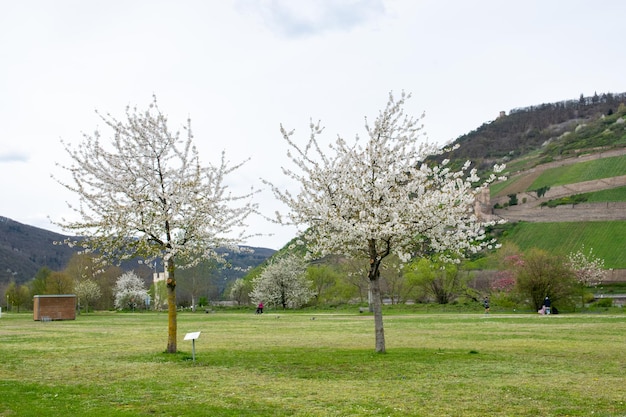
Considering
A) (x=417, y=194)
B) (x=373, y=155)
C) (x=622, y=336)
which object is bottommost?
(x=622, y=336)

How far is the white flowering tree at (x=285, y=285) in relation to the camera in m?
78.1

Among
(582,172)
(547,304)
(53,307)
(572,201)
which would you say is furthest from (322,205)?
(582,172)

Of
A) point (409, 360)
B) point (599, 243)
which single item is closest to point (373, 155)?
point (409, 360)

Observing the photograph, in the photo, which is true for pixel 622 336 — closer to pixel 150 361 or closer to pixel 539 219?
pixel 150 361

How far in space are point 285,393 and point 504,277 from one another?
5956 cm

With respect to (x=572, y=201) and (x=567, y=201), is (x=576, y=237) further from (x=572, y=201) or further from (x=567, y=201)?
(x=567, y=201)

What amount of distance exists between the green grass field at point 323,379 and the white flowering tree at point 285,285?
55311mm

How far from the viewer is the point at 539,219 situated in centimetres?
13938

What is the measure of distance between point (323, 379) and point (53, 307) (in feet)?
163

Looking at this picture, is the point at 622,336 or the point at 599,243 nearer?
the point at 622,336

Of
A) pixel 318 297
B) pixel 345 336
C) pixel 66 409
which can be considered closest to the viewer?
pixel 66 409

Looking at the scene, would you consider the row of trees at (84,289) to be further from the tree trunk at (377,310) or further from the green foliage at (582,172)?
the green foliage at (582,172)

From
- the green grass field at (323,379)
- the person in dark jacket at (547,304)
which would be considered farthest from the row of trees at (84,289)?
the green grass field at (323,379)

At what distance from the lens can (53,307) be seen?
56.2m
